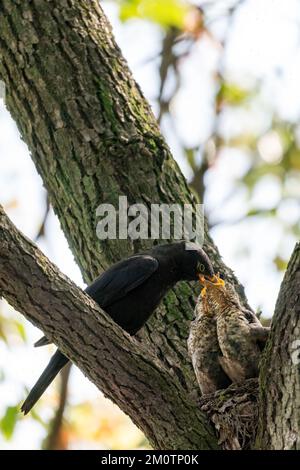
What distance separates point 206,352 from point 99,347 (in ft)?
4.18

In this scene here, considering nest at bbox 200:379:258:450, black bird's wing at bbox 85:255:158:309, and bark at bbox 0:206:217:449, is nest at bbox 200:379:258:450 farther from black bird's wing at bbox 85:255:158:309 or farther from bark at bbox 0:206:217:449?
black bird's wing at bbox 85:255:158:309

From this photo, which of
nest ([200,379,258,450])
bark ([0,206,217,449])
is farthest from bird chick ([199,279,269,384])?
bark ([0,206,217,449])

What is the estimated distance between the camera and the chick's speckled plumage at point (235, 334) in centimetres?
513

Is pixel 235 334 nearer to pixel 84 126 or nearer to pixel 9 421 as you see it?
pixel 84 126

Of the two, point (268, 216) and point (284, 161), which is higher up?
point (284, 161)

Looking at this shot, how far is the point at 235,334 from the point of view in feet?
17.2

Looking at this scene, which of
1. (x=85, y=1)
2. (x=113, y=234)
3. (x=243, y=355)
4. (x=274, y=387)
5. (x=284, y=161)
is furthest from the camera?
(x=284, y=161)

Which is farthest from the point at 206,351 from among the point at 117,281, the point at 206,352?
the point at 117,281

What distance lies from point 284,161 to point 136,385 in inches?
243

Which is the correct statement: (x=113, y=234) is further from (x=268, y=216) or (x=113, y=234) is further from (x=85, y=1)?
(x=268, y=216)

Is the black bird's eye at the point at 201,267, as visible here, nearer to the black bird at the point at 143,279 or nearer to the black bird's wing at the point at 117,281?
the black bird at the point at 143,279

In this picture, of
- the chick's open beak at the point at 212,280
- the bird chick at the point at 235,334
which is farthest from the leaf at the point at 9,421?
the bird chick at the point at 235,334

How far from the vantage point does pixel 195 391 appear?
17.6 ft

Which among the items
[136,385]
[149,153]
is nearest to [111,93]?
[149,153]
